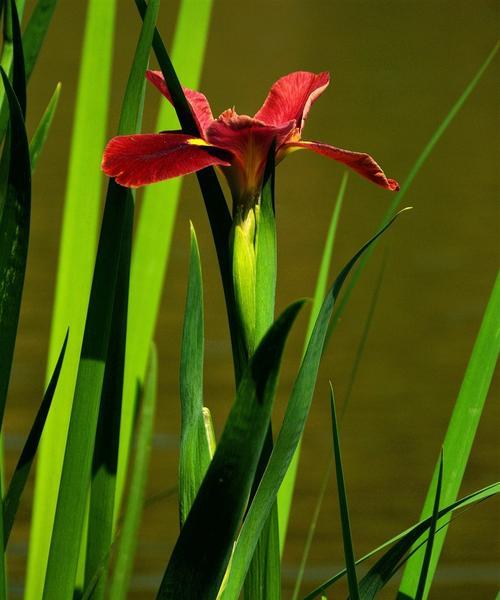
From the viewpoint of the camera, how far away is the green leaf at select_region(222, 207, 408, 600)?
1.09ft

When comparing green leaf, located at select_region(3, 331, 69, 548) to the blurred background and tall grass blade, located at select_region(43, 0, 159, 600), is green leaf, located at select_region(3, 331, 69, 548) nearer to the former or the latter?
tall grass blade, located at select_region(43, 0, 159, 600)

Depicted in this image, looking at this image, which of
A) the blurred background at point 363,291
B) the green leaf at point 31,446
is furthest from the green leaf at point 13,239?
the blurred background at point 363,291

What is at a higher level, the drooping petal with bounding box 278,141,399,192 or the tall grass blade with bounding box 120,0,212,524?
the drooping petal with bounding box 278,141,399,192

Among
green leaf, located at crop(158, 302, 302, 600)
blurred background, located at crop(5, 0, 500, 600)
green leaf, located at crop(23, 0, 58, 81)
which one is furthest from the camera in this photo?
blurred background, located at crop(5, 0, 500, 600)

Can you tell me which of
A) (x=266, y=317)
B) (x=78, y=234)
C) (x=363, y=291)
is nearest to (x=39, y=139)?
(x=78, y=234)

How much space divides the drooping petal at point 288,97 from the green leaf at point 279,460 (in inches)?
4.1

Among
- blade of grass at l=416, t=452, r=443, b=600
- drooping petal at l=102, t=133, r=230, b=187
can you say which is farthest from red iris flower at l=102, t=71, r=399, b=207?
blade of grass at l=416, t=452, r=443, b=600

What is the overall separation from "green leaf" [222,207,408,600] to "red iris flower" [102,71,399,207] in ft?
0.22

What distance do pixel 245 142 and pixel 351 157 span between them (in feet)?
0.12

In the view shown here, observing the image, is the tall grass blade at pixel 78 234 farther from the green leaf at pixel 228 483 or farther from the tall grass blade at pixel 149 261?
the green leaf at pixel 228 483

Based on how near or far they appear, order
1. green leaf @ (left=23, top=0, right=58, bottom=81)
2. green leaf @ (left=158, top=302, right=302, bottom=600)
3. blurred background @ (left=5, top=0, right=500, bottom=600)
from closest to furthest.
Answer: green leaf @ (left=158, top=302, right=302, bottom=600), green leaf @ (left=23, top=0, right=58, bottom=81), blurred background @ (left=5, top=0, right=500, bottom=600)

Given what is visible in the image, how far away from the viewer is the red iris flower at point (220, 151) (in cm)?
36

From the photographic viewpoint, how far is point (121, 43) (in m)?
5.11

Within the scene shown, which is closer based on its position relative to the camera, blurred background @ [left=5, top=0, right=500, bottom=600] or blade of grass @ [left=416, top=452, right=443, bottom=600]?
blade of grass @ [left=416, top=452, right=443, bottom=600]
